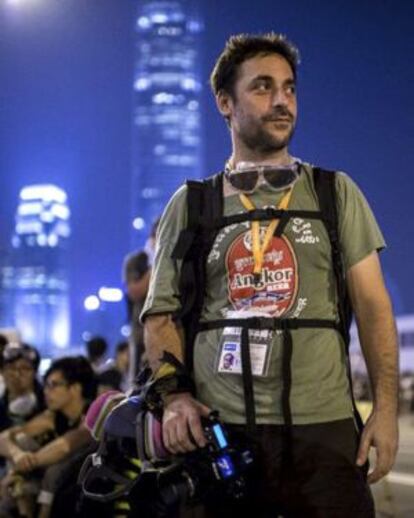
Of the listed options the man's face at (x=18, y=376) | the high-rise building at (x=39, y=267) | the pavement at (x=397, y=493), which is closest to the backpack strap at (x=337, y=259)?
the pavement at (x=397, y=493)

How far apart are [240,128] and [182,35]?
190 meters

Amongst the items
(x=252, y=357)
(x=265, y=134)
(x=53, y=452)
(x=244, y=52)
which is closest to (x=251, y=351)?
(x=252, y=357)

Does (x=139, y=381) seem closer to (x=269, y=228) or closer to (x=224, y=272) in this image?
(x=224, y=272)

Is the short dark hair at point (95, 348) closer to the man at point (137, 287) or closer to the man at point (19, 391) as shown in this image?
the man at point (19, 391)

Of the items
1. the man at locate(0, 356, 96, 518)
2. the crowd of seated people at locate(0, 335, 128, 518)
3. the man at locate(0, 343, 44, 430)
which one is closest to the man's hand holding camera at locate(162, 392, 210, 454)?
the crowd of seated people at locate(0, 335, 128, 518)

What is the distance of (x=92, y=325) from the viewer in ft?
399

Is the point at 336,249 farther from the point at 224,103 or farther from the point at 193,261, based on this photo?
the point at 224,103

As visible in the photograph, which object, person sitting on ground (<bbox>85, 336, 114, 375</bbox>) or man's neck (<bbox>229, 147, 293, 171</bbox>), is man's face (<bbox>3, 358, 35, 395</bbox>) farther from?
man's neck (<bbox>229, 147, 293, 171</bbox>)

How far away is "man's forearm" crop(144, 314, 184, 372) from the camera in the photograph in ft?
8.38

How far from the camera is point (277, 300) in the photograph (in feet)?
8.13

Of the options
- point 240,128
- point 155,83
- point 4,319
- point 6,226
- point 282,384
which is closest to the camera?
point 282,384

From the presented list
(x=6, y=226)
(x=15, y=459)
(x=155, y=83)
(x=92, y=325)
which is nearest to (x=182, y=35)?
(x=155, y=83)

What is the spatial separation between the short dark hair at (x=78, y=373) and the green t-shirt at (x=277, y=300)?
368 cm

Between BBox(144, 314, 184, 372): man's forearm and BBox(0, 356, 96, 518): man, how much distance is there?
3.30 m
